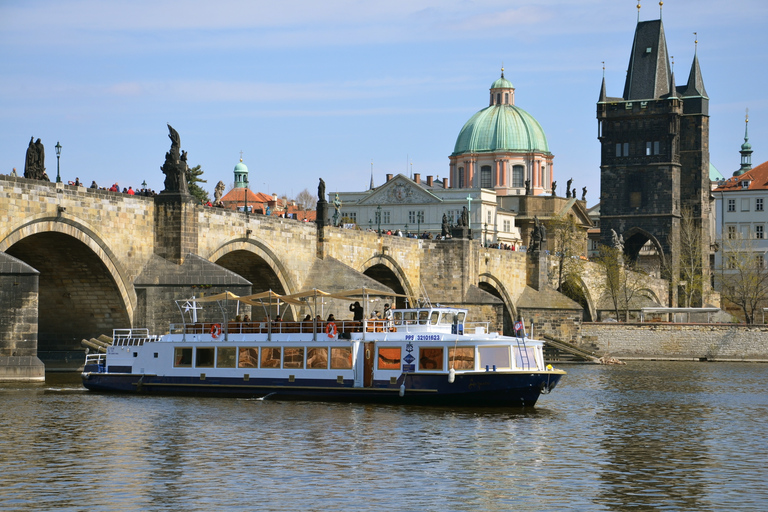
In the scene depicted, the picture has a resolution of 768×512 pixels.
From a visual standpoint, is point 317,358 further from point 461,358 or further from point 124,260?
point 124,260

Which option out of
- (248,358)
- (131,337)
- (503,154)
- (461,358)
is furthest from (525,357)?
(503,154)

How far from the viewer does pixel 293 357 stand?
3547 cm

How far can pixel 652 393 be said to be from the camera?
4212 cm

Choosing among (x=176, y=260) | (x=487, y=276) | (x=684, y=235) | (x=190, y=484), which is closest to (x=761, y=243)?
(x=684, y=235)

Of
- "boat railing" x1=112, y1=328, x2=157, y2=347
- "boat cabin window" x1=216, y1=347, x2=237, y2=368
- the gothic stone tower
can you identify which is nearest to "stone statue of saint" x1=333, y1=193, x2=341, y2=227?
"boat railing" x1=112, y1=328, x2=157, y2=347

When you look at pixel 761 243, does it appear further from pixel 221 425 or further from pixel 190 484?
pixel 190 484

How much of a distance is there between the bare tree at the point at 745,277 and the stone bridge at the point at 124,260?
40.8 m

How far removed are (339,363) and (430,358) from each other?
2.68m

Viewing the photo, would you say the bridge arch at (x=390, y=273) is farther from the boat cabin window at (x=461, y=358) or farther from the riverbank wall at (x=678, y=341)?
the boat cabin window at (x=461, y=358)

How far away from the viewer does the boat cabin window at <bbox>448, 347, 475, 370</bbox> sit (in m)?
33.7

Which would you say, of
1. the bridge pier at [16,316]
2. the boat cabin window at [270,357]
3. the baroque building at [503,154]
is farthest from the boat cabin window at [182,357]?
the baroque building at [503,154]

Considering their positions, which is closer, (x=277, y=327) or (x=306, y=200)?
(x=277, y=327)

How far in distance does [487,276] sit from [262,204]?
7083 cm

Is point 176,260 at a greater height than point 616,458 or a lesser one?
→ greater
